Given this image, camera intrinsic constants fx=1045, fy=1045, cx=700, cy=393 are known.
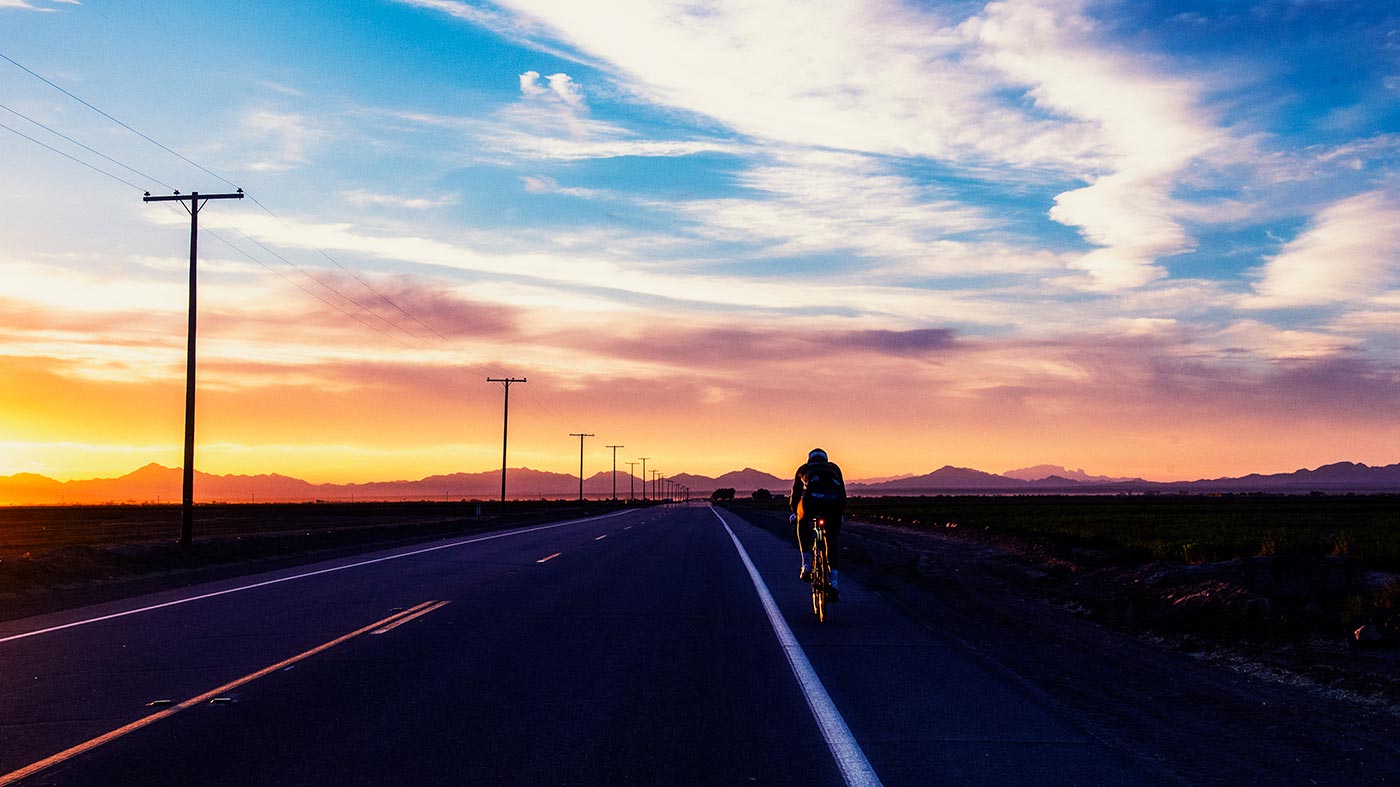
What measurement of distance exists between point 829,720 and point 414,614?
24.3ft

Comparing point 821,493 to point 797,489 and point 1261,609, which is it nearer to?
point 797,489

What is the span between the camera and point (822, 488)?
45.0 feet

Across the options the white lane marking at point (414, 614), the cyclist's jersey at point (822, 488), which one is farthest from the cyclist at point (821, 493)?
the white lane marking at point (414, 614)

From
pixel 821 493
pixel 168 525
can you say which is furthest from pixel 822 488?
pixel 168 525

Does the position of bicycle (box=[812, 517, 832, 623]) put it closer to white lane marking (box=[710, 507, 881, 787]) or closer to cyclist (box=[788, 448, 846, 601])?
cyclist (box=[788, 448, 846, 601])

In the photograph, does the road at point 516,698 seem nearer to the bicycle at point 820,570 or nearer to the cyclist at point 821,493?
the bicycle at point 820,570

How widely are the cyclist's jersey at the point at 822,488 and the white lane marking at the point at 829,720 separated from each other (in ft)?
5.30

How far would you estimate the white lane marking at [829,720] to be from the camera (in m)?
6.07

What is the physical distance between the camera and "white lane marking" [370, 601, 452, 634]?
11953 millimetres

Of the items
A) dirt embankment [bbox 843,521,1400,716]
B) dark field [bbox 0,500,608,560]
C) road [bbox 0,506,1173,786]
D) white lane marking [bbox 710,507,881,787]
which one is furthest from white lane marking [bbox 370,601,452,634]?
dark field [bbox 0,500,608,560]

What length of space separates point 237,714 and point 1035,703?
6.08 m

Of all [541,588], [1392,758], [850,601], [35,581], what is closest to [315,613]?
[541,588]

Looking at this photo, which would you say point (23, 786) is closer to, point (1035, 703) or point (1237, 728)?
point (1035, 703)

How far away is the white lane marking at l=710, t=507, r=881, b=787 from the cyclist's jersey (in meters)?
1.61
